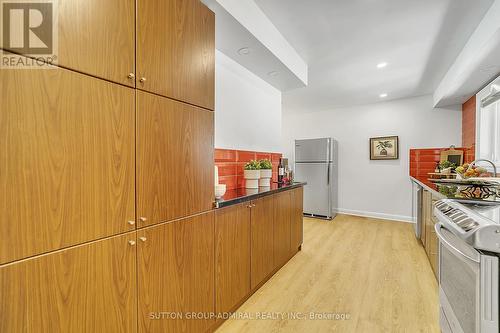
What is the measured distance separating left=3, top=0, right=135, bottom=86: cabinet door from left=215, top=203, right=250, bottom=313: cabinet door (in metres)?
1.05

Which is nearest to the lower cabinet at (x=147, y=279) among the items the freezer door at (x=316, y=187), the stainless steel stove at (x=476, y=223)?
the stainless steel stove at (x=476, y=223)

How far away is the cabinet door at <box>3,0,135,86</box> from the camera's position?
2.72ft

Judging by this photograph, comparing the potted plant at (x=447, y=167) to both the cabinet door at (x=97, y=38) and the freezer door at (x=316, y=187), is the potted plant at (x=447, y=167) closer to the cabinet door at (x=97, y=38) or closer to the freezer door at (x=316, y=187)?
the freezer door at (x=316, y=187)

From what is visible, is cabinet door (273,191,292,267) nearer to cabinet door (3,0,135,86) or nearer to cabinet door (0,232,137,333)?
cabinet door (0,232,137,333)

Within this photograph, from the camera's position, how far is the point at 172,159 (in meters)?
1.25

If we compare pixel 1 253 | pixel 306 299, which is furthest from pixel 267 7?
pixel 306 299

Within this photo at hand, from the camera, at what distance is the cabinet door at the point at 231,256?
163cm

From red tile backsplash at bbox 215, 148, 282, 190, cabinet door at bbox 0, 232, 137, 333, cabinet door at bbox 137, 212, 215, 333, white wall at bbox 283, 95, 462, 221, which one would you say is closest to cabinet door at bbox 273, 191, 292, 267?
red tile backsplash at bbox 215, 148, 282, 190

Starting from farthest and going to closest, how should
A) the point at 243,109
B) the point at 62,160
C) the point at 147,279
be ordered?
1. the point at 243,109
2. the point at 147,279
3. the point at 62,160

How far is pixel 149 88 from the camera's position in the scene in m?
1.13

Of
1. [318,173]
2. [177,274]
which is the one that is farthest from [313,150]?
Answer: [177,274]

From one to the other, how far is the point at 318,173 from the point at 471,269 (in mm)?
3836

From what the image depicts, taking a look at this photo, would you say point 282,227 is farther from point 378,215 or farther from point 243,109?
point 378,215

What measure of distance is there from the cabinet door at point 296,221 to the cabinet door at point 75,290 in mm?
2046
